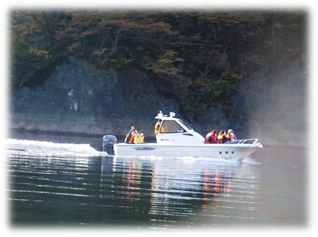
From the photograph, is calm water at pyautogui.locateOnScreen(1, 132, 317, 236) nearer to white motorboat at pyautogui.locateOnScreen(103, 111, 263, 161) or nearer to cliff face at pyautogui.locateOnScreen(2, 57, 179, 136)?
white motorboat at pyautogui.locateOnScreen(103, 111, 263, 161)

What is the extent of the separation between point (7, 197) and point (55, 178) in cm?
304

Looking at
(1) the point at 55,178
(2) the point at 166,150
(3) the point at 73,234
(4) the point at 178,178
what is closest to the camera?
(3) the point at 73,234

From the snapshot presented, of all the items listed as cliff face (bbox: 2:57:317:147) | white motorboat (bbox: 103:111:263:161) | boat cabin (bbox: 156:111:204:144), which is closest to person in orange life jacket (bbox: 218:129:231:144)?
white motorboat (bbox: 103:111:263:161)

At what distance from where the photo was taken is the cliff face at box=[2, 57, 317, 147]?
35.0 m

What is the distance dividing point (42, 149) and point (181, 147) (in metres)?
5.96

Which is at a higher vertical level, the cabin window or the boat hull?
the cabin window

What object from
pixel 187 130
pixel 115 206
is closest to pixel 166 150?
pixel 187 130

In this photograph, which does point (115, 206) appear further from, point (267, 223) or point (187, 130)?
point (187, 130)

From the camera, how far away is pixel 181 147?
2003 centimetres

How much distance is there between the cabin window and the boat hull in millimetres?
729

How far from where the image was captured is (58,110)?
35.7 metres

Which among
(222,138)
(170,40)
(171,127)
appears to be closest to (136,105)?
(170,40)

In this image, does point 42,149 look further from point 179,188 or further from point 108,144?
point 179,188

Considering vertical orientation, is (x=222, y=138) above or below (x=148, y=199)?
above
